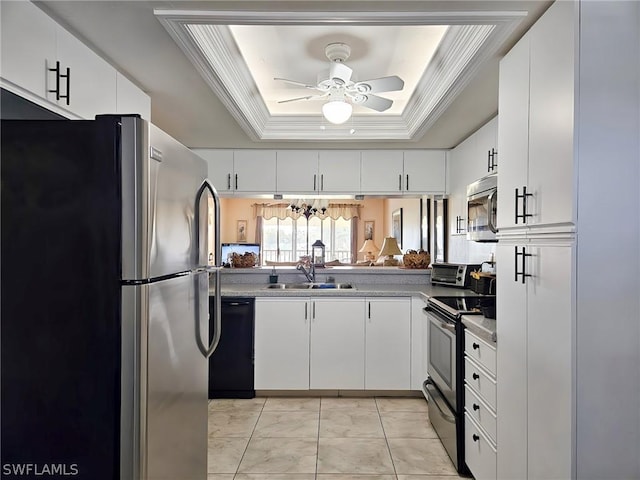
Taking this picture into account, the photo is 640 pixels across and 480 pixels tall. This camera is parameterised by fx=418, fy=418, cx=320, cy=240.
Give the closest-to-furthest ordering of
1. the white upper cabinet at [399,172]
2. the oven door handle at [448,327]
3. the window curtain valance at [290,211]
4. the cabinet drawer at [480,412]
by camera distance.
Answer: the cabinet drawer at [480,412]
the oven door handle at [448,327]
the white upper cabinet at [399,172]
the window curtain valance at [290,211]

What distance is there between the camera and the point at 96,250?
1.33 meters

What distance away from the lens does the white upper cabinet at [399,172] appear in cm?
414

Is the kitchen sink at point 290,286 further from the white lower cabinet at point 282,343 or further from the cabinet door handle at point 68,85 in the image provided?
the cabinet door handle at point 68,85

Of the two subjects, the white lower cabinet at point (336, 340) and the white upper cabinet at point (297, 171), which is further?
the white upper cabinet at point (297, 171)

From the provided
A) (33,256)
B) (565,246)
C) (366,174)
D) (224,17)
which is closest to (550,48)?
(565,246)

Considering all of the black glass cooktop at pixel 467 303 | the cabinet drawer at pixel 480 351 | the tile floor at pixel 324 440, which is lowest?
the tile floor at pixel 324 440

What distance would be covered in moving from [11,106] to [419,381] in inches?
130

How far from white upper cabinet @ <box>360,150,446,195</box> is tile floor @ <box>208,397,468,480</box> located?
77.7 inches

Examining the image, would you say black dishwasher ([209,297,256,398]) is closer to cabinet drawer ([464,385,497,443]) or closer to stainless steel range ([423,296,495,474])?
stainless steel range ([423,296,495,474])

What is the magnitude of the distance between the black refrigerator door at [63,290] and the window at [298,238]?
8.65m

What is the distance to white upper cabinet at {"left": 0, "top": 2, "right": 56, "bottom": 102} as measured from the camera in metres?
1.55

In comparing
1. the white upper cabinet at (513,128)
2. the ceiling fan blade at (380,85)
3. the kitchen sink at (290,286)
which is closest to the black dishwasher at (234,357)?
the kitchen sink at (290,286)

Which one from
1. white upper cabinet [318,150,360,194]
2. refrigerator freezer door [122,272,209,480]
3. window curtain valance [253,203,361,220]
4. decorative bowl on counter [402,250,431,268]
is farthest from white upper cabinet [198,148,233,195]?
window curtain valance [253,203,361,220]

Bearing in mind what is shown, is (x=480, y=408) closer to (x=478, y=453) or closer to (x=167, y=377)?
(x=478, y=453)
